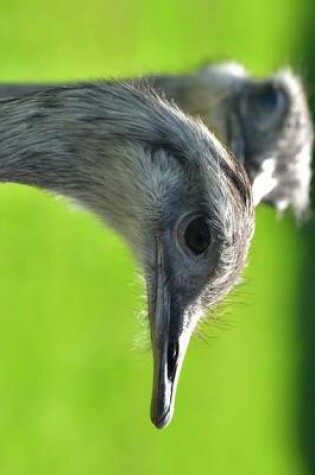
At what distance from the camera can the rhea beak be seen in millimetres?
2098

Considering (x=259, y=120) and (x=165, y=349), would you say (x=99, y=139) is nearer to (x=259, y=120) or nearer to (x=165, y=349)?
(x=165, y=349)

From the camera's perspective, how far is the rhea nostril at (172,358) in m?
2.10

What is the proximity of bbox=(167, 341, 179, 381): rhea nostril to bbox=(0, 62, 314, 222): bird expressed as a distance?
778 mm

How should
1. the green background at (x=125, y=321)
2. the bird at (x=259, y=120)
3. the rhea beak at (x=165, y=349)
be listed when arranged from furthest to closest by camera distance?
1. the green background at (x=125, y=321)
2. the bird at (x=259, y=120)
3. the rhea beak at (x=165, y=349)

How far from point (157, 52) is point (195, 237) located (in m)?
3.35

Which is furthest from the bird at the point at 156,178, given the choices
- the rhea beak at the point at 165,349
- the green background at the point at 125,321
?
the green background at the point at 125,321

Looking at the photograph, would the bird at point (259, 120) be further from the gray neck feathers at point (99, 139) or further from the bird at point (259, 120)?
the gray neck feathers at point (99, 139)

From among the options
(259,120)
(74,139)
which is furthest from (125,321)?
(74,139)

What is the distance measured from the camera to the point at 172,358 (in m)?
2.11

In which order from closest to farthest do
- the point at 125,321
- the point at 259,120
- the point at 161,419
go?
the point at 161,419, the point at 259,120, the point at 125,321

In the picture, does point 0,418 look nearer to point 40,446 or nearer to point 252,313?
point 40,446

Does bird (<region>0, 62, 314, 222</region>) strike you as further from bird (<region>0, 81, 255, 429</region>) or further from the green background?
bird (<region>0, 81, 255, 429</region>)

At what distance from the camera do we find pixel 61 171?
2223mm

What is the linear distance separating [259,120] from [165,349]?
1.09 metres
